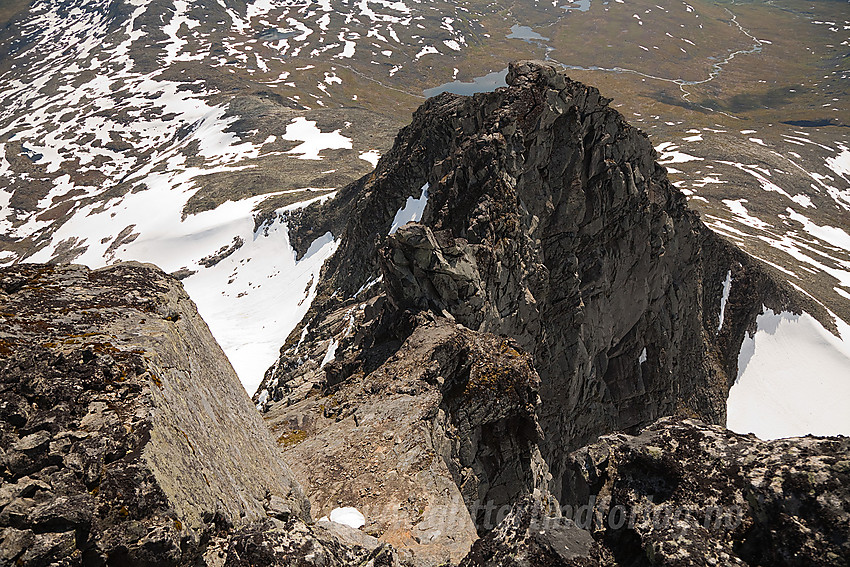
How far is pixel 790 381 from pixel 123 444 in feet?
218

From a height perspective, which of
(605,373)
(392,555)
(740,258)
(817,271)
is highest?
(392,555)

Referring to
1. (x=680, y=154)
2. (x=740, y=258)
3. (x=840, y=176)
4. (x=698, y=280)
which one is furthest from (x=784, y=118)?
(x=698, y=280)

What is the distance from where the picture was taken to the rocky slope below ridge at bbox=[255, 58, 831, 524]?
19922 millimetres

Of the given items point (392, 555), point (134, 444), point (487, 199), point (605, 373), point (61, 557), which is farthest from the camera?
point (605, 373)

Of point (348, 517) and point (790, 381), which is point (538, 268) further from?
point (790, 381)

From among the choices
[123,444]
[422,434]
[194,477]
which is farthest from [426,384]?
[123,444]

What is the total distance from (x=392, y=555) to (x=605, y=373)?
3431 centimetres

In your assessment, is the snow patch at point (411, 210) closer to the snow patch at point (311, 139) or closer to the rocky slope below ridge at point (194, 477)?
the rocky slope below ridge at point (194, 477)

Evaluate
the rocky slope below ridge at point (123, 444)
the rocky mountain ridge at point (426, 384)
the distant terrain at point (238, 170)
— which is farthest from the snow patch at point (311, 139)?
the rocky slope below ridge at point (123, 444)

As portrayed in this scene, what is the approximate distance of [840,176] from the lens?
13888 cm

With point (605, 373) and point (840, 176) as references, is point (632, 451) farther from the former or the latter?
point (840, 176)

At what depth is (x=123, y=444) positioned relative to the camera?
6.01 meters

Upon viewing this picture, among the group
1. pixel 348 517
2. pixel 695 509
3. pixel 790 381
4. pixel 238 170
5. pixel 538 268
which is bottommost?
pixel 790 381

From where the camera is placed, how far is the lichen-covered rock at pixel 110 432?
5328mm
